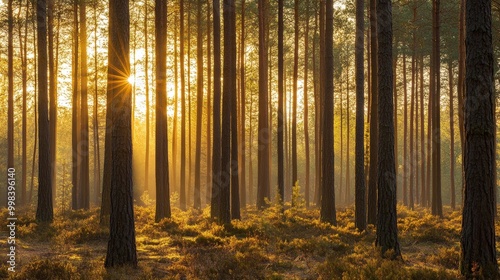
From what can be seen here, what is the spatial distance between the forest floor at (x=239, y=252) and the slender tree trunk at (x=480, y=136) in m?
0.85

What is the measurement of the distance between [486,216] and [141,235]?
10.8 meters

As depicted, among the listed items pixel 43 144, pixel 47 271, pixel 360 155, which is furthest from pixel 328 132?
pixel 47 271

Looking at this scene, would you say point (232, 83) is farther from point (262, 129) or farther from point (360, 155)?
point (262, 129)

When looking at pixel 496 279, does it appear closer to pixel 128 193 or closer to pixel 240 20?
pixel 128 193

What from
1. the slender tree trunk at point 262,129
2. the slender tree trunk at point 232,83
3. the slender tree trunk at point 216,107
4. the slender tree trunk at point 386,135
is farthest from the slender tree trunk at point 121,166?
the slender tree trunk at point 262,129

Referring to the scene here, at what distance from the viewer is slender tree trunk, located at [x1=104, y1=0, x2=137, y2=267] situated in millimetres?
9312

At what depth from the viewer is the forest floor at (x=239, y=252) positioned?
8.69 meters

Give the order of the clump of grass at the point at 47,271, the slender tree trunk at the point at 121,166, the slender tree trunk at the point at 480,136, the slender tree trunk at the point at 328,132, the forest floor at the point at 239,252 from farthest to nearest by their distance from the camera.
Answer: the slender tree trunk at the point at 328,132 → the slender tree trunk at the point at 121,166 → the forest floor at the point at 239,252 → the clump of grass at the point at 47,271 → the slender tree trunk at the point at 480,136

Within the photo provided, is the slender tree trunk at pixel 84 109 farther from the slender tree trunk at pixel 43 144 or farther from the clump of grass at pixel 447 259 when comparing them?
the clump of grass at pixel 447 259

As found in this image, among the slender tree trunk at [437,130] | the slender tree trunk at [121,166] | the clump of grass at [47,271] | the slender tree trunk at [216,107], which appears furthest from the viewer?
the slender tree trunk at [437,130]

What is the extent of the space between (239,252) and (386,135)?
4579mm

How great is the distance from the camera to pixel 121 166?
9336mm

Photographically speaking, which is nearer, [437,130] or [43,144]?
[43,144]

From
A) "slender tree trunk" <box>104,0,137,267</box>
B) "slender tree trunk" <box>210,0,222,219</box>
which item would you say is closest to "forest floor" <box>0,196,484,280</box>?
"slender tree trunk" <box>104,0,137,267</box>
